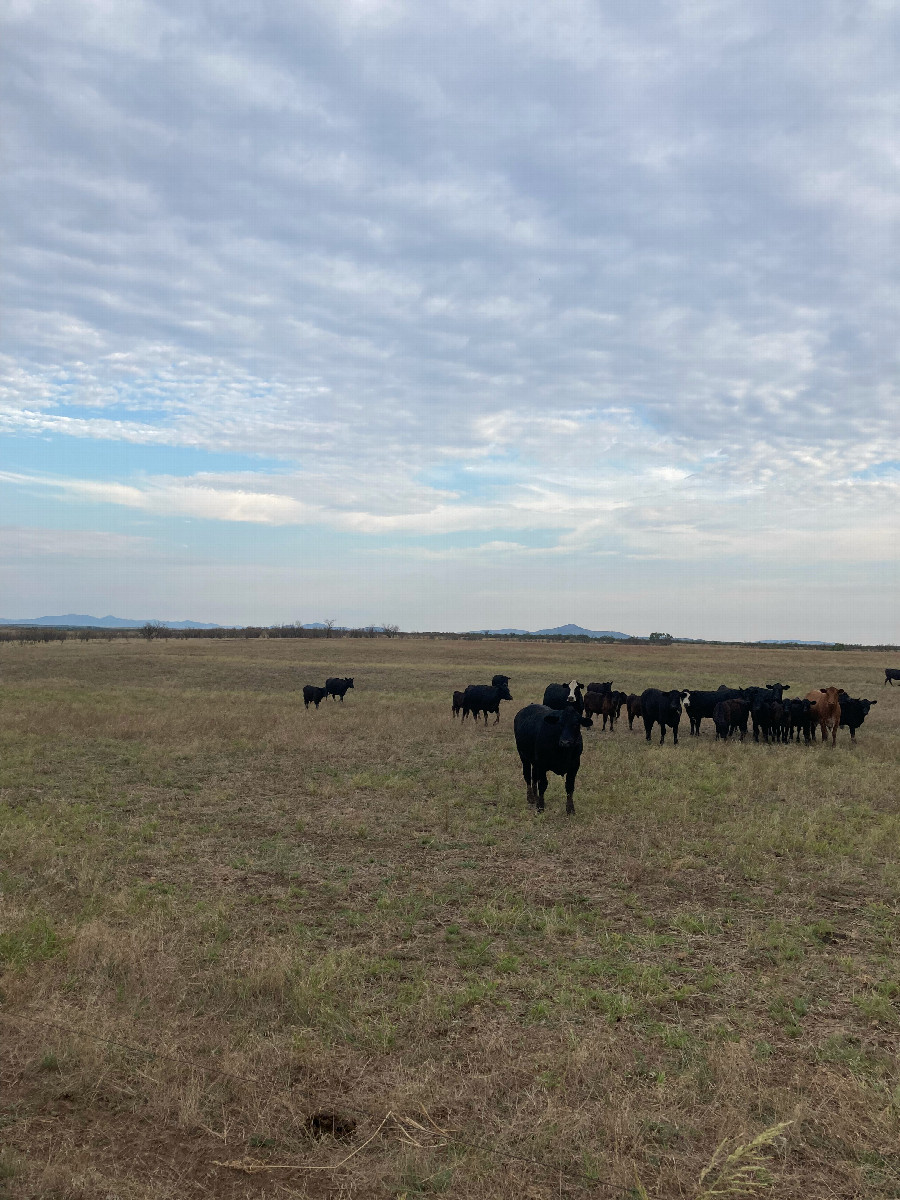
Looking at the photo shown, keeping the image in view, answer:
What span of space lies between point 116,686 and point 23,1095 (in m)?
32.2

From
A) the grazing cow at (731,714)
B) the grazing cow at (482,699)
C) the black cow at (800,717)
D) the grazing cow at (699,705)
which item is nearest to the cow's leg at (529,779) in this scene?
the grazing cow at (731,714)

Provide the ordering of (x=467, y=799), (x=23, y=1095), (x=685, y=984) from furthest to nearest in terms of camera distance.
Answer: (x=467, y=799)
(x=685, y=984)
(x=23, y=1095)

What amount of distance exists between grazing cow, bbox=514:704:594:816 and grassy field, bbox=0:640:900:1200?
2.06ft

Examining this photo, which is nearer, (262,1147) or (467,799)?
(262,1147)

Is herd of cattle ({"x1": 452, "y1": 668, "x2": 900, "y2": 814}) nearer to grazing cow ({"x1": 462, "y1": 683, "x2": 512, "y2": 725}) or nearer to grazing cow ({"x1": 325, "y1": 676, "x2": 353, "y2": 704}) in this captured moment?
grazing cow ({"x1": 462, "y1": 683, "x2": 512, "y2": 725})

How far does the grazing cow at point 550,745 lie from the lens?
11.6 m

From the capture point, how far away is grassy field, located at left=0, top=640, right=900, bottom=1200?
4.00 metres

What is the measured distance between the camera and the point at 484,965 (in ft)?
21.6

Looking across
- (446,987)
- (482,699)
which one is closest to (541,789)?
(446,987)

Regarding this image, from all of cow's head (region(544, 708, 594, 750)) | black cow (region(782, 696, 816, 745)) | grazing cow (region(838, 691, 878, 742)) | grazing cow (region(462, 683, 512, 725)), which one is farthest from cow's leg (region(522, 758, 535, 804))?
grazing cow (region(838, 691, 878, 742))

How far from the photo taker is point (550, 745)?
11.9 m

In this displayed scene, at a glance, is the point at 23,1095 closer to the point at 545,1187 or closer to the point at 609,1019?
the point at 545,1187

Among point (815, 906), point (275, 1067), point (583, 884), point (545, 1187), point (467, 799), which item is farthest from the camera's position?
point (467, 799)

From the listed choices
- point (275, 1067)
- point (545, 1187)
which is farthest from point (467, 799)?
point (545, 1187)
